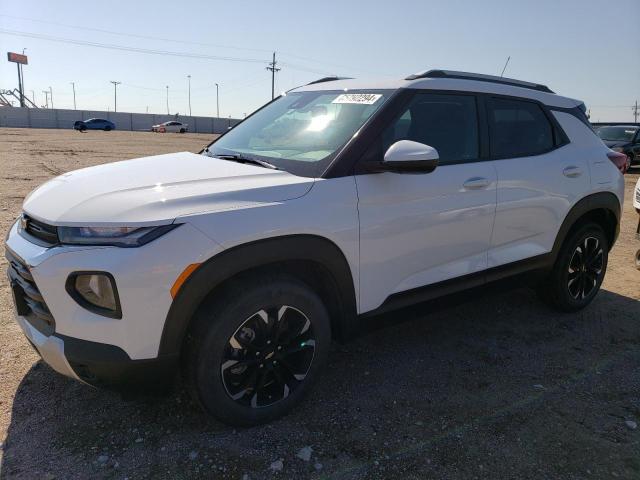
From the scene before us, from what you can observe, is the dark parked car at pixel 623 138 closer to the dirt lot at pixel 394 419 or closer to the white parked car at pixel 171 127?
the dirt lot at pixel 394 419

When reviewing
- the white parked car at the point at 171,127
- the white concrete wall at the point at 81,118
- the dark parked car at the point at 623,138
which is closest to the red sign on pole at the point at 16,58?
the white concrete wall at the point at 81,118

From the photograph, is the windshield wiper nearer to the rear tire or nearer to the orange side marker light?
the orange side marker light

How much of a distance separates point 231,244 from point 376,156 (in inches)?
39.5

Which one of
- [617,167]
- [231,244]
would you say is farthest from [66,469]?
[617,167]

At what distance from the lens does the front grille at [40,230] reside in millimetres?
2292

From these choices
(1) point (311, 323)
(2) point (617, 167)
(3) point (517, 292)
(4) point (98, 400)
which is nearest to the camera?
(1) point (311, 323)

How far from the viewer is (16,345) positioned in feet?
11.2

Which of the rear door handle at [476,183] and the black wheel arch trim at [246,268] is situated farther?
the rear door handle at [476,183]

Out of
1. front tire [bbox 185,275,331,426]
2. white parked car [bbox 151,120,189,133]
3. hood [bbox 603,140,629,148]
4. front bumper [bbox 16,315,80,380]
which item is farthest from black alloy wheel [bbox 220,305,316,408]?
white parked car [bbox 151,120,189,133]

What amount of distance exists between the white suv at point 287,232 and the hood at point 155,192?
0.04ft

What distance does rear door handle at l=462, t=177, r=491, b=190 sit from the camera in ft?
10.3

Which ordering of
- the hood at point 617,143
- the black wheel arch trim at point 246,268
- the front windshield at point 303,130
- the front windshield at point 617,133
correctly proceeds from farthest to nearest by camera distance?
the front windshield at point 617,133
the hood at point 617,143
the front windshield at point 303,130
the black wheel arch trim at point 246,268

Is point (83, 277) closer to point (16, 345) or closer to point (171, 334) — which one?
point (171, 334)

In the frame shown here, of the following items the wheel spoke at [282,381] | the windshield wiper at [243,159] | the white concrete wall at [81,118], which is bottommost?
the wheel spoke at [282,381]
